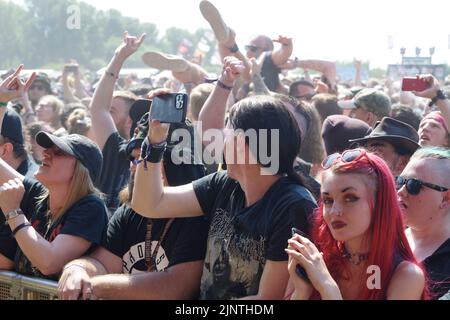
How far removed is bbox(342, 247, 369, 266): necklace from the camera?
276 centimetres

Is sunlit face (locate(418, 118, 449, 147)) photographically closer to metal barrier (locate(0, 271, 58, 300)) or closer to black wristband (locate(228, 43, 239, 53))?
black wristband (locate(228, 43, 239, 53))

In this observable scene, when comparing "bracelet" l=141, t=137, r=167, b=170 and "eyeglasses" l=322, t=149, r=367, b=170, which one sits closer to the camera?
"eyeglasses" l=322, t=149, r=367, b=170

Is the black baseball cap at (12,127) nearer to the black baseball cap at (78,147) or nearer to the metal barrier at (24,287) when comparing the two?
the black baseball cap at (78,147)

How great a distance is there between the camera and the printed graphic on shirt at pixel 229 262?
3016 millimetres

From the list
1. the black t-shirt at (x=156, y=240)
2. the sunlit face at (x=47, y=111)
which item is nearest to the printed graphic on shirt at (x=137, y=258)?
the black t-shirt at (x=156, y=240)

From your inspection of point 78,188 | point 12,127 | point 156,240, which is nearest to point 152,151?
point 156,240

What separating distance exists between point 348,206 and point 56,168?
5.87 feet

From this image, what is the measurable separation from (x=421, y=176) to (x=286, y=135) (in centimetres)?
66

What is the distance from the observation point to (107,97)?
5695 millimetres

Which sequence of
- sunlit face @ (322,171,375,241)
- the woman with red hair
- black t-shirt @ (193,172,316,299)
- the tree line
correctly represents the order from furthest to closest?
the tree line, black t-shirt @ (193,172,316,299), sunlit face @ (322,171,375,241), the woman with red hair

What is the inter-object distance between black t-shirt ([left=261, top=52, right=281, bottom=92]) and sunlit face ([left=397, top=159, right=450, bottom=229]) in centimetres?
421

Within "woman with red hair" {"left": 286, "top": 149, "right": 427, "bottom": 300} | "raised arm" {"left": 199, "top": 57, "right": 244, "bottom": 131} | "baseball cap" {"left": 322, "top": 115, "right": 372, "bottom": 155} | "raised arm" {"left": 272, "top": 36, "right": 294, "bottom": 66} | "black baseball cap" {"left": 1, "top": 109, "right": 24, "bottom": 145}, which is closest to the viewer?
"woman with red hair" {"left": 286, "top": 149, "right": 427, "bottom": 300}

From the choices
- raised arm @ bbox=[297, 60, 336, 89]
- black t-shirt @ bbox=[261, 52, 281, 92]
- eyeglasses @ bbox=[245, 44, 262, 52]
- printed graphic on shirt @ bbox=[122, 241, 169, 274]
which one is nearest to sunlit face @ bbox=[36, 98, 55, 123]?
eyeglasses @ bbox=[245, 44, 262, 52]
